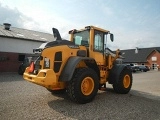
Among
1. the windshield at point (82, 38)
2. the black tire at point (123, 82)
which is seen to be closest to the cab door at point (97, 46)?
the windshield at point (82, 38)

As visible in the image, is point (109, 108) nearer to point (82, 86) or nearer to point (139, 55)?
point (82, 86)

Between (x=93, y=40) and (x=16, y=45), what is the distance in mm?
20100

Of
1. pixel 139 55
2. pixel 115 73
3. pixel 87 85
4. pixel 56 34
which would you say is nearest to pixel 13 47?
pixel 56 34

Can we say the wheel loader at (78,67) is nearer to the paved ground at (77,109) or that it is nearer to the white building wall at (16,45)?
the paved ground at (77,109)

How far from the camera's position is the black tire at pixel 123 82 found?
949 cm

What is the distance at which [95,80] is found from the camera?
7.92m

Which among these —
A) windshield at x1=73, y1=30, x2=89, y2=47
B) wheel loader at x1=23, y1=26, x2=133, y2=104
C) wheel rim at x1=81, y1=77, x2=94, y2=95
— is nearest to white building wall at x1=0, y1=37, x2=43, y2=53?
wheel loader at x1=23, y1=26, x2=133, y2=104

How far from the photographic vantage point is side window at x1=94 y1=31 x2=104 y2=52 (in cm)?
894

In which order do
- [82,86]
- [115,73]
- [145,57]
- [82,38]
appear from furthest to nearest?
1. [145,57]
2. [115,73]
3. [82,38]
4. [82,86]

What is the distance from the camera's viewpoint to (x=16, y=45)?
1055 inches

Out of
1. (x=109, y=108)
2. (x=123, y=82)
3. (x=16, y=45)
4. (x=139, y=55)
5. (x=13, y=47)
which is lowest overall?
(x=109, y=108)

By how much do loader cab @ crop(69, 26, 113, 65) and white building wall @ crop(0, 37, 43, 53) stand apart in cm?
1848

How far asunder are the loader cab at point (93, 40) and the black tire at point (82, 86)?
1.23 m

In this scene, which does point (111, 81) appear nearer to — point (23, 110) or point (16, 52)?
point (23, 110)
